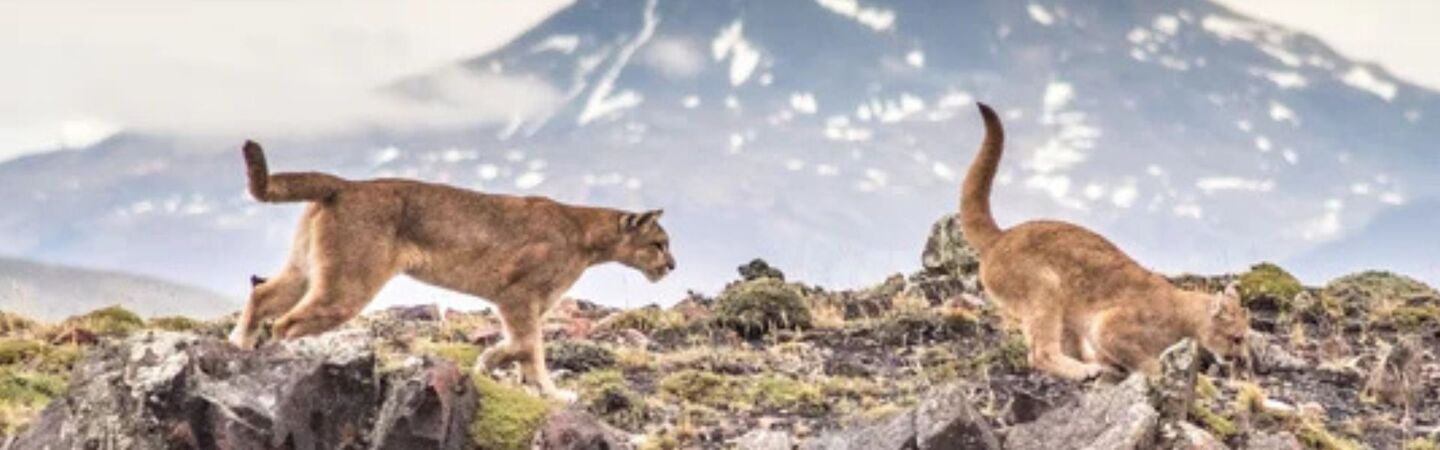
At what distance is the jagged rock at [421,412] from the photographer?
41.1ft

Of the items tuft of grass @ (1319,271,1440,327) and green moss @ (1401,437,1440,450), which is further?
tuft of grass @ (1319,271,1440,327)

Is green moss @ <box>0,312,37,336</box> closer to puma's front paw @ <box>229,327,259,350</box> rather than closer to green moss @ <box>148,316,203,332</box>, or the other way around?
green moss @ <box>148,316,203,332</box>

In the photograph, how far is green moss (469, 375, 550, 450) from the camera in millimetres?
13219

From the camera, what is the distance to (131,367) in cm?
1217

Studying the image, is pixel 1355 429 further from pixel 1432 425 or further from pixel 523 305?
pixel 523 305

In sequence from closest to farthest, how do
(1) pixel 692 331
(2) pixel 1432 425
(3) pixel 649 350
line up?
(2) pixel 1432 425 < (3) pixel 649 350 < (1) pixel 692 331

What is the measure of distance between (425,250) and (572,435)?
4341 millimetres

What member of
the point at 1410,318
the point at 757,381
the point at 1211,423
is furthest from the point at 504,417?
the point at 1410,318

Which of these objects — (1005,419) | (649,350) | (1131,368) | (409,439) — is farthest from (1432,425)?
(409,439)

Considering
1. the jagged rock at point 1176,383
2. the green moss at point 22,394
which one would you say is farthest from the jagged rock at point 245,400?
the jagged rock at point 1176,383

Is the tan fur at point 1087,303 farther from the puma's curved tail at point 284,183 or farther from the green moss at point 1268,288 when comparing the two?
the green moss at point 1268,288

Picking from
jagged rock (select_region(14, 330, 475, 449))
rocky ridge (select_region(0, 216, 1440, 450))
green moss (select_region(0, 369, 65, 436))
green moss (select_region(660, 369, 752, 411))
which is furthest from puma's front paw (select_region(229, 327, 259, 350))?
green moss (select_region(660, 369, 752, 411))

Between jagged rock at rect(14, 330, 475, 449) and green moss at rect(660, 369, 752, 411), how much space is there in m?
5.03

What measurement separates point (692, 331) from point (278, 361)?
41.1ft
